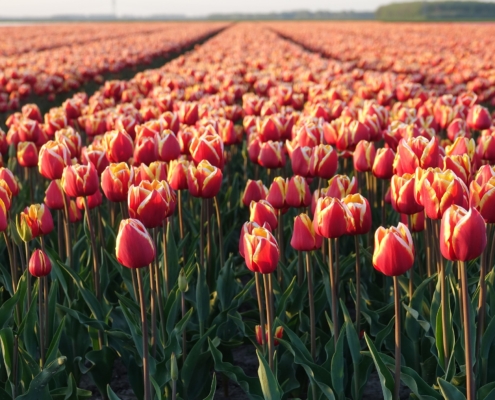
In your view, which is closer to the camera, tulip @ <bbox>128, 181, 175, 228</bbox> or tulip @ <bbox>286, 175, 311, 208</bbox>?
tulip @ <bbox>128, 181, 175, 228</bbox>

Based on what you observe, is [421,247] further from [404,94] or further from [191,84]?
[191,84]

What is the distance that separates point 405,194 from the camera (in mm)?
2627

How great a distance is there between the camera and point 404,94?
23.5ft

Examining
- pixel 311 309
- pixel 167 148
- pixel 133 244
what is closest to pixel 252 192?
pixel 167 148

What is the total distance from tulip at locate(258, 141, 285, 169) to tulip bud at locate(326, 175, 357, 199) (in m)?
0.83

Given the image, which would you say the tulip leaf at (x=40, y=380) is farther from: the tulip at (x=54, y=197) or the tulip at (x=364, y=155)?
the tulip at (x=364, y=155)

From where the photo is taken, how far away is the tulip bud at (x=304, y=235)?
259cm

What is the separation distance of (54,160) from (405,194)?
1.88 m

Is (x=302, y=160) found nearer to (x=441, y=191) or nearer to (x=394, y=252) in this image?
(x=441, y=191)

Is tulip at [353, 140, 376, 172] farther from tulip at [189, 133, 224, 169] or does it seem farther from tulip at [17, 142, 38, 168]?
tulip at [17, 142, 38, 168]

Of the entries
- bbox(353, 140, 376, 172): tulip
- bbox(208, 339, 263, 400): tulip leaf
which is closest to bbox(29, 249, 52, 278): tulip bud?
bbox(208, 339, 263, 400): tulip leaf

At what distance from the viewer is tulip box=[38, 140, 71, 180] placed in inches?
131

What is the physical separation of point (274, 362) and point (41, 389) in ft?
3.29

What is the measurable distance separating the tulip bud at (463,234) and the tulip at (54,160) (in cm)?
216
